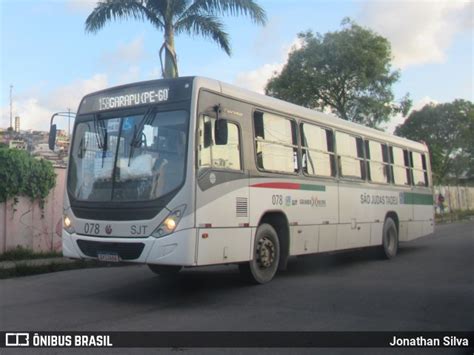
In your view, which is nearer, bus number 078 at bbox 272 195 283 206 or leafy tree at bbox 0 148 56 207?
bus number 078 at bbox 272 195 283 206

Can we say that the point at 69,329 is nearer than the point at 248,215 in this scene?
Yes

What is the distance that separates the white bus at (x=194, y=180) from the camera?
24.6 ft

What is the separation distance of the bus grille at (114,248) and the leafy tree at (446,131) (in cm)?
3918

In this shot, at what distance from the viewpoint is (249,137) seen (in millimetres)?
8828

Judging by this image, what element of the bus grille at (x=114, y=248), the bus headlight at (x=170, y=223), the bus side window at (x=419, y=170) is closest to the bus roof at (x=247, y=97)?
the bus headlight at (x=170, y=223)

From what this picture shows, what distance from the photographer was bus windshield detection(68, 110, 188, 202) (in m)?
7.64

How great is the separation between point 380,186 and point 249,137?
5521 mm

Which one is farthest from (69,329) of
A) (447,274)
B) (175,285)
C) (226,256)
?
(447,274)

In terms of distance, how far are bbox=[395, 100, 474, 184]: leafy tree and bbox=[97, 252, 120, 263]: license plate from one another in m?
39.2

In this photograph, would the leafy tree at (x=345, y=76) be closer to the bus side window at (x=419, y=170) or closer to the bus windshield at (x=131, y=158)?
the bus side window at (x=419, y=170)

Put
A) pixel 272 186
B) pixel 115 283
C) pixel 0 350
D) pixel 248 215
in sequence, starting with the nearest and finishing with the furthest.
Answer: pixel 0 350
pixel 248 215
pixel 272 186
pixel 115 283

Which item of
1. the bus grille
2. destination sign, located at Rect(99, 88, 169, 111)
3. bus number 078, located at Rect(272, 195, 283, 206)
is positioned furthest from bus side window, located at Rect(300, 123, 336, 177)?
the bus grille

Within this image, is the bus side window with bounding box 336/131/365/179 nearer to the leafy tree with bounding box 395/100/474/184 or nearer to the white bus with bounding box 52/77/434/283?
the white bus with bounding box 52/77/434/283

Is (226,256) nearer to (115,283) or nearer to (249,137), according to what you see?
(249,137)
